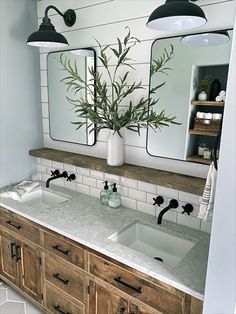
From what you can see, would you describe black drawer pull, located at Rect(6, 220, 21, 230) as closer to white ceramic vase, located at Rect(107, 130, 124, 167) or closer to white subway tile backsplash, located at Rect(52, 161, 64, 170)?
white subway tile backsplash, located at Rect(52, 161, 64, 170)

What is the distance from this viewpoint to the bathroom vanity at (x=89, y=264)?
4.06ft

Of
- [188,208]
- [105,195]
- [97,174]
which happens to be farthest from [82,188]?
[188,208]

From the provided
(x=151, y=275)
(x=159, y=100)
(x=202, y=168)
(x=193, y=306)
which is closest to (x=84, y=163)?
(x=159, y=100)

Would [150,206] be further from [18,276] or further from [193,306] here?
[18,276]

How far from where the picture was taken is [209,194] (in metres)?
1.15

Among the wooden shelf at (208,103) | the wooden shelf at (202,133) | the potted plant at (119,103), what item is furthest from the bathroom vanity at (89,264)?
the wooden shelf at (208,103)

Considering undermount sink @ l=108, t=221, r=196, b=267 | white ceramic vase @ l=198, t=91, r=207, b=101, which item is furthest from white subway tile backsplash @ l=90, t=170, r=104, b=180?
white ceramic vase @ l=198, t=91, r=207, b=101

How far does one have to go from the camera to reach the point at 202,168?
1617mm

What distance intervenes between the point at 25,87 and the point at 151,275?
1.91 metres

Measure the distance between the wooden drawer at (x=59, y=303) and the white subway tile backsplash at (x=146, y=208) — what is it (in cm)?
73

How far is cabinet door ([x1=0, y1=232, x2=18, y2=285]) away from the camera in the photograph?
205 centimetres

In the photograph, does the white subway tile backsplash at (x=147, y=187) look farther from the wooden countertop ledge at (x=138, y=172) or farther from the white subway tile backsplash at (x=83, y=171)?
the white subway tile backsplash at (x=83, y=171)

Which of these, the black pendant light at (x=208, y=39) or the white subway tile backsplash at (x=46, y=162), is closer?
the black pendant light at (x=208, y=39)

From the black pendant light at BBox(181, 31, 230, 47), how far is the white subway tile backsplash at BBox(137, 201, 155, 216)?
1081 millimetres
